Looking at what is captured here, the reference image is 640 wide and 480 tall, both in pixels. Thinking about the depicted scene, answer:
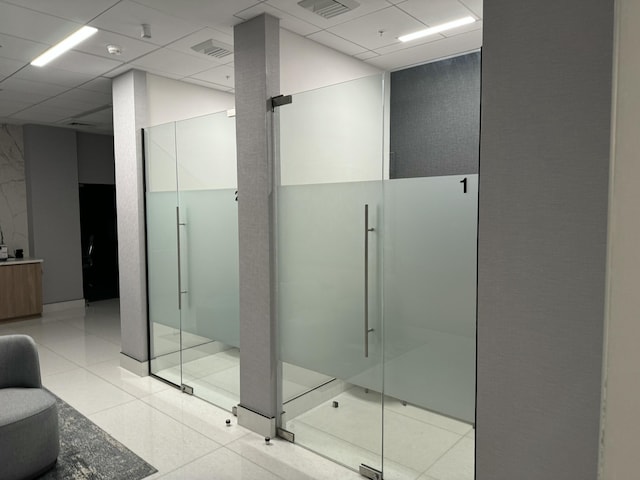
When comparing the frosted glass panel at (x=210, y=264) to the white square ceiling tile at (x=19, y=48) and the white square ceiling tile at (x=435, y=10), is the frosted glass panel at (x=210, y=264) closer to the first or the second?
the white square ceiling tile at (x=19, y=48)

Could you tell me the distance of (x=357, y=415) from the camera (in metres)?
3.13

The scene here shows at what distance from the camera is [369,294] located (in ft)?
9.64

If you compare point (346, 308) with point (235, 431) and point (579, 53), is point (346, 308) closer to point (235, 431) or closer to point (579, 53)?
point (235, 431)

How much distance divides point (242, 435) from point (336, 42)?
343cm

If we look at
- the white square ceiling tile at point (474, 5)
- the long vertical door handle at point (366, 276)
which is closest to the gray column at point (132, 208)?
the long vertical door handle at point (366, 276)

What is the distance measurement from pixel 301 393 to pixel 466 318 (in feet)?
5.21

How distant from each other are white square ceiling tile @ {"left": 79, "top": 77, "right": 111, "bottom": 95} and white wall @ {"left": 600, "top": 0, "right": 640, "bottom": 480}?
5.51 m

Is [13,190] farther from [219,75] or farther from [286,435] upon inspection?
[286,435]

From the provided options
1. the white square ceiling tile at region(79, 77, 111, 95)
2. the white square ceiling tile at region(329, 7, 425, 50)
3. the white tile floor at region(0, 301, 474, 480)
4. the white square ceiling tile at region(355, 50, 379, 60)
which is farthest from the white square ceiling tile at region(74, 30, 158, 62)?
the white tile floor at region(0, 301, 474, 480)

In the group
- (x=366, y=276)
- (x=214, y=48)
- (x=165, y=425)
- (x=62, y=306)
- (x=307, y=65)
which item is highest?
(x=214, y=48)

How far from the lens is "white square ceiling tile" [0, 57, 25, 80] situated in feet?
14.1

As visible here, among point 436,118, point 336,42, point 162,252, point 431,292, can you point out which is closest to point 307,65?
point 336,42

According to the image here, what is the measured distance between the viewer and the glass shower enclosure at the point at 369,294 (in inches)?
100

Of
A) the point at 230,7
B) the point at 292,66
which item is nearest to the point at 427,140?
the point at 292,66
